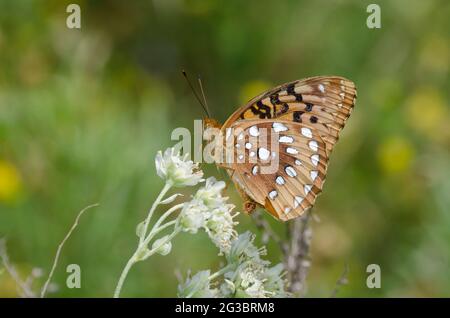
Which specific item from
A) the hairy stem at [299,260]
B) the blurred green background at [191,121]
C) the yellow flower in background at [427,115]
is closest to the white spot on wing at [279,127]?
the hairy stem at [299,260]

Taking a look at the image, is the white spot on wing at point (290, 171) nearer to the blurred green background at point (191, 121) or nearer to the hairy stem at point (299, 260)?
the hairy stem at point (299, 260)

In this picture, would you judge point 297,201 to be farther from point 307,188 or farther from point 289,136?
point 289,136

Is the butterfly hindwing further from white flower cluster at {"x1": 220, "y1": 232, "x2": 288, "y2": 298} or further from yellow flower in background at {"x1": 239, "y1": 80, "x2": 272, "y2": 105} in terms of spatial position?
yellow flower in background at {"x1": 239, "y1": 80, "x2": 272, "y2": 105}

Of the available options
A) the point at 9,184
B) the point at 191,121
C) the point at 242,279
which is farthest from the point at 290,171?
the point at 191,121

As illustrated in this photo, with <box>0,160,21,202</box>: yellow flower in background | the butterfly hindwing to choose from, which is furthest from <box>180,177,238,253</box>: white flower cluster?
<box>0,160,21,202</box>: yellow flower in background

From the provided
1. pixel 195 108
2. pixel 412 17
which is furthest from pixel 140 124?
pixel 412 17

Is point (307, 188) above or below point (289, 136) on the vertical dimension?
below

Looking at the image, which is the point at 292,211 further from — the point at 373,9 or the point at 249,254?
A: the point at 373,9
